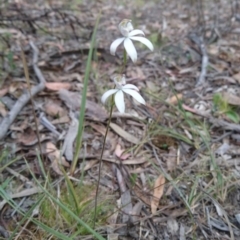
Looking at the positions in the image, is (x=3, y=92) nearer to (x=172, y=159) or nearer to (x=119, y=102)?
(x=172, y=159)

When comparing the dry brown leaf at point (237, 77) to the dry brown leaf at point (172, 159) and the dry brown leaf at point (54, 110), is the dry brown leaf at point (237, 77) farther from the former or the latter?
the dry brown leaf at point (54, 110)

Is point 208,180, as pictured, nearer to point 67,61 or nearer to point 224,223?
point 224,223

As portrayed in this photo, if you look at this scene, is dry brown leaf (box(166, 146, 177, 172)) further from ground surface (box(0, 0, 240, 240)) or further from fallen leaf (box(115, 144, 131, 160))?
fallen leaf (box(115, 144, 131, 160))

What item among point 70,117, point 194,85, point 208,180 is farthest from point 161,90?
point 208,180

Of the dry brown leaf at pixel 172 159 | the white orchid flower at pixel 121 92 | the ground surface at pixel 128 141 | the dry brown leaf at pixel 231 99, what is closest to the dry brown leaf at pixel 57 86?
the ground surface at pixel 128 141

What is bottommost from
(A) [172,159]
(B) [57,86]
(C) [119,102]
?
(A) [172,159]

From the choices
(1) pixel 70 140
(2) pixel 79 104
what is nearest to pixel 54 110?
(2) pixel 79 104

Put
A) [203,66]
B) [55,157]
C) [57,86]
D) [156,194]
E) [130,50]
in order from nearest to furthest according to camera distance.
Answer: [130,50] < [156,194] < [55,157] < [57,86] < [203,66]
